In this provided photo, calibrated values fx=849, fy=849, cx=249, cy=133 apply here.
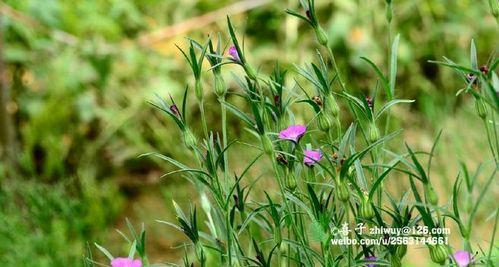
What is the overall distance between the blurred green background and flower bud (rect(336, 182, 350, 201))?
127 cm

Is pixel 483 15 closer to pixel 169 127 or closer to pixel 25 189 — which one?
pixel 169 127

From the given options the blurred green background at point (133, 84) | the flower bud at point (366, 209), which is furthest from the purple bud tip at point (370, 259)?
the blurred green background at point (133, 84)

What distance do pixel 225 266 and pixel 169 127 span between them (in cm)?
174

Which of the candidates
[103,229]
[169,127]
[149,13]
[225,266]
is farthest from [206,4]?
[225,266]

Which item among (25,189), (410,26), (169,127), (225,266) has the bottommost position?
(225,266)

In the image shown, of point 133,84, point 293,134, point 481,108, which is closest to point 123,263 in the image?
point 293,134

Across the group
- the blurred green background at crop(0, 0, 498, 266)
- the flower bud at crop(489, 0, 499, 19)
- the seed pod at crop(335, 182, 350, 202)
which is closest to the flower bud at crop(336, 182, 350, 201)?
the seed pod at crop(335, 182, 350, 202)

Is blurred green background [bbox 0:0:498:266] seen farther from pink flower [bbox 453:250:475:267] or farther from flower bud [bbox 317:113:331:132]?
pink flower [bbox 453:250:475:267]

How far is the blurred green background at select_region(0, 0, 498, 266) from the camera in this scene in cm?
202

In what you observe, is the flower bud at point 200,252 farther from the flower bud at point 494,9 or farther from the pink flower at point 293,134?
the flower bud at point 494,9

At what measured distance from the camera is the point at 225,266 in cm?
70

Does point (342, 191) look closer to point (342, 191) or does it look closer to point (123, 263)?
point (342, 191)

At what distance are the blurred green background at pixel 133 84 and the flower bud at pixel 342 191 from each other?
127 centimetres

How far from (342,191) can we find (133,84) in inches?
79.1
